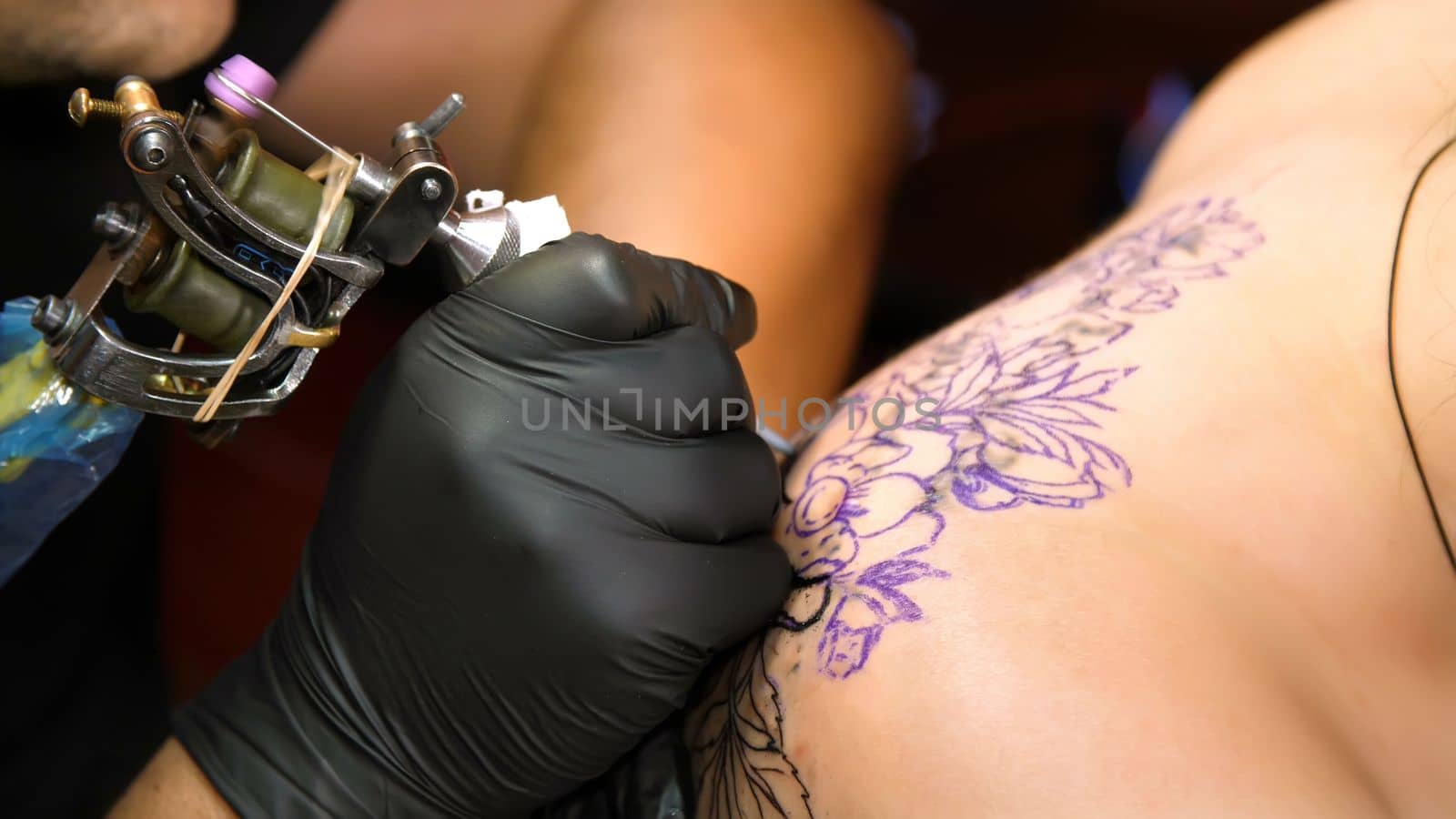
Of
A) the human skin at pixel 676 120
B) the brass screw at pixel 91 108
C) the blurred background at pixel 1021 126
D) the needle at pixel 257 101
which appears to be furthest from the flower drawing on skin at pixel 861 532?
the blurred background at pixel 1021 126

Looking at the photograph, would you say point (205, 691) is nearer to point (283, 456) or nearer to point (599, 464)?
point (599, 464)

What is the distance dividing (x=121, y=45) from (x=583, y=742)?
903 mm

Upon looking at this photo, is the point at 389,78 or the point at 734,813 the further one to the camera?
the point at 389,78

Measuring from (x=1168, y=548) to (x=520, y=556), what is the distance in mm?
576

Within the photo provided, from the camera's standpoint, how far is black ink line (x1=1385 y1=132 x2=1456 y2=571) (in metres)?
0.77

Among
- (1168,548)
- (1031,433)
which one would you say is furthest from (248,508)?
(1168,548)

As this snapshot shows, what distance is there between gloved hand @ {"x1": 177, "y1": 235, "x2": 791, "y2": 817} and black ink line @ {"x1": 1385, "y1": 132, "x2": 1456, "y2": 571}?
1.96 ft

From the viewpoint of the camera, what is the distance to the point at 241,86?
0.66 meters

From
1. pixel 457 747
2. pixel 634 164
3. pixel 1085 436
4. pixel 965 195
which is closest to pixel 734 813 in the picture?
pixel 457 747

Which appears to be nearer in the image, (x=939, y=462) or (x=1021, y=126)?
(x=939, y=462)

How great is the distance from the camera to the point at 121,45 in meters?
0.92

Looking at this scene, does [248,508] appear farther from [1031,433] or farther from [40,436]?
[1031,433]

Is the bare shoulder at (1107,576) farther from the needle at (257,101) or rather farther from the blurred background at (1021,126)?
the blurred background at (1021,126)

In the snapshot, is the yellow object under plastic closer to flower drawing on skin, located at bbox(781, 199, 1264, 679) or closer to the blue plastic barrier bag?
the blue plastic barrier bag
